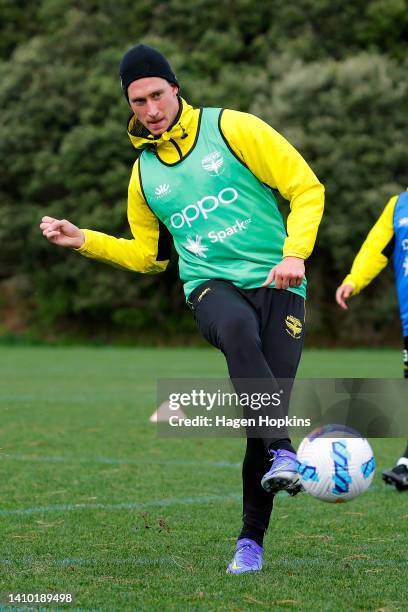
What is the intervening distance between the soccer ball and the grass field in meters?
0.37

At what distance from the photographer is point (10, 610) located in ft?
11.5

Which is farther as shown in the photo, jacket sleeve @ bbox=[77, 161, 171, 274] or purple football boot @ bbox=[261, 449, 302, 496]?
jacket sleeve @ bbox=[77, 161, 171, 274]

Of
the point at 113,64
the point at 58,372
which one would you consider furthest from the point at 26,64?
the point at 58,372

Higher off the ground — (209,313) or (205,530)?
(209,313)

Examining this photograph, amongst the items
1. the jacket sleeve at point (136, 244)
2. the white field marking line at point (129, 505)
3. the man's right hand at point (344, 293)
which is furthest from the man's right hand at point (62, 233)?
the man's right hand at point (344, 293)

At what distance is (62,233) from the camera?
4750 millimetres

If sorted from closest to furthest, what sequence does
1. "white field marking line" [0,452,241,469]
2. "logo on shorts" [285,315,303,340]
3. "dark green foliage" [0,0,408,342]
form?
1. "logo on shorts" [285,315,303,340]
2. "white field marking line" [0,452,241,469]
3. "dark green foliage" [0,0,408,342]

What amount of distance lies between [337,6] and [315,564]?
3295 centimetres

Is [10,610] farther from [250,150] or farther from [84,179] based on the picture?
[84,179]

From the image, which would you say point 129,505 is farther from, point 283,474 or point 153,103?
point 153,103

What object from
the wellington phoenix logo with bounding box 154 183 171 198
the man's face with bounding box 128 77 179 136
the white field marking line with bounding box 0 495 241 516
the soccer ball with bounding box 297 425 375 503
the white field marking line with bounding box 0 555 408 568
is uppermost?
the man's face with bounding box 128 77 179 136

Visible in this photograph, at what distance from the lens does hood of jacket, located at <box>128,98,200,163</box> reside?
4.45 meters

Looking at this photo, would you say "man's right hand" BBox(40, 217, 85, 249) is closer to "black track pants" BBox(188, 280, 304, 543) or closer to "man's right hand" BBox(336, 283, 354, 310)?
"black track pants" BBox(188, 280, 304, 543)

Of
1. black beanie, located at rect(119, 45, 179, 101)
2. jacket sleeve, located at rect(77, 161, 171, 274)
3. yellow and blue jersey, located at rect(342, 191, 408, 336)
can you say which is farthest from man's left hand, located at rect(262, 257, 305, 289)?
yellow and blue jersey, located at rect(342, 191, 408, 336)
